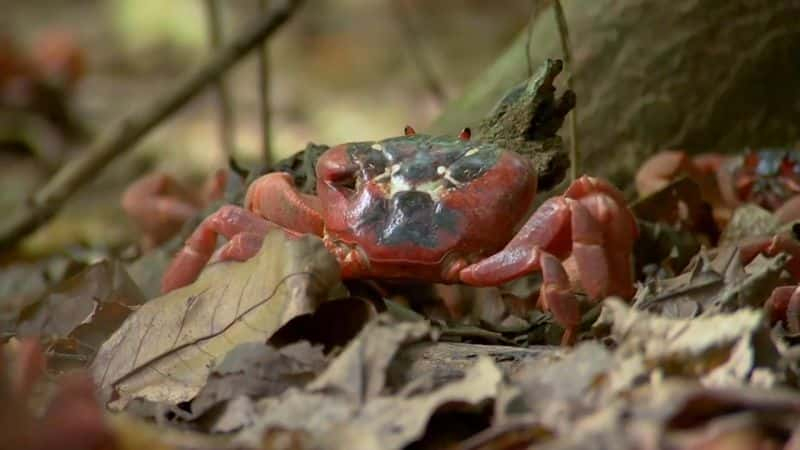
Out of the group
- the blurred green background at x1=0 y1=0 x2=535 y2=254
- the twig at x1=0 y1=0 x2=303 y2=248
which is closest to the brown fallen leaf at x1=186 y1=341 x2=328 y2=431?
the twig at x1=0 y1=0 x2=303 y2=248

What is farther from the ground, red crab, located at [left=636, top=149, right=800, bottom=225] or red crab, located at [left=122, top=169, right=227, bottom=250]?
red crab, located at [left=122, top=169, right=227, bottom=250]

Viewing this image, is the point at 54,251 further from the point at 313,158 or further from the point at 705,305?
the point at 705,305

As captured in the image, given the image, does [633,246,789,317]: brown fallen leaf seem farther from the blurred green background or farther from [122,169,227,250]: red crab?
the blurred green background

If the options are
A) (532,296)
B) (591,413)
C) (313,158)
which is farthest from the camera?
(313,158)

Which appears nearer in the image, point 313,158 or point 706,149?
point 313,158

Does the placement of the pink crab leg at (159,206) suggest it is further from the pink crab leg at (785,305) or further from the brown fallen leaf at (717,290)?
the pink crab leg at (785,305)

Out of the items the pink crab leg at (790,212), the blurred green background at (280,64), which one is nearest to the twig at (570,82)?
the pink crab leg at (790,212)

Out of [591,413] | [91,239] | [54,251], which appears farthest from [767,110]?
[91,239]
